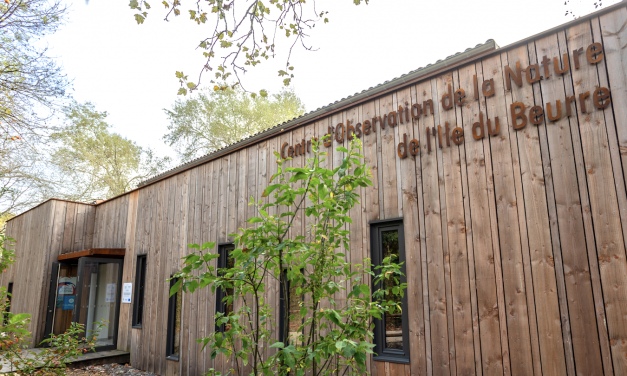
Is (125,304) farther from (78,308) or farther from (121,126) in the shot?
(121,126)

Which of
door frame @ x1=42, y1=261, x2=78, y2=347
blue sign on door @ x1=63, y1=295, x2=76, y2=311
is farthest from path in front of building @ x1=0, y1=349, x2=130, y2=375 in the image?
blue sign on door @ x1=63, y1=295, x2=76, y2=311

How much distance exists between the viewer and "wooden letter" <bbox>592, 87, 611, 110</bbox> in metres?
3.26

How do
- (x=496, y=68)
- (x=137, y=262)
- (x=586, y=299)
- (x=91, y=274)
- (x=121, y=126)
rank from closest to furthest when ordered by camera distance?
(x=586, y=299)
(x=496, y=68)
(x=137, y=262)
(x=91, y=274)
(x=121, y=126)

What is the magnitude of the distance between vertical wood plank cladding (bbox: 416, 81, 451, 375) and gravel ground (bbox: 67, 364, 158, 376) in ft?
19.8

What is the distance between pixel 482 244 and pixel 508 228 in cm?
28

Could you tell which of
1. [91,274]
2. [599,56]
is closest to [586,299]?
[599,56]

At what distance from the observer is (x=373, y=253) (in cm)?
458

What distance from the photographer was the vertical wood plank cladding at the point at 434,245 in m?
3.85

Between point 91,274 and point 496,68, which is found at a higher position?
point 496,68

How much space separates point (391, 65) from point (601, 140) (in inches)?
546

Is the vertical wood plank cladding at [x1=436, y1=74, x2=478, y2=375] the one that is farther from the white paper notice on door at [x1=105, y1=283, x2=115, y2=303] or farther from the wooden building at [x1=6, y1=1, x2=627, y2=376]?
the white paper notice on door at [x1=105, y1=283, x2=115, y2=303]

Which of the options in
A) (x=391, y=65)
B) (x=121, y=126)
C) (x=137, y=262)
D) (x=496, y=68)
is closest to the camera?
(x=496, y=68)

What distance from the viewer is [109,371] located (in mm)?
7855

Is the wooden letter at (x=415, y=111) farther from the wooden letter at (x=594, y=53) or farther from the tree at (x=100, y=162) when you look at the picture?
the tree at (x=100, y=162)
